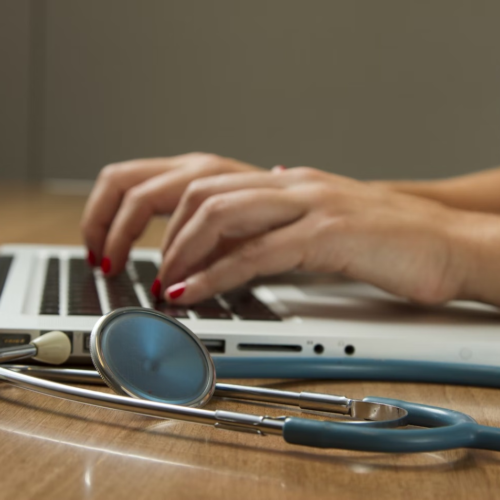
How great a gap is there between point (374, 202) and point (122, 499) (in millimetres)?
455

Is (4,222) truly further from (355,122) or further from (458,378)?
(355,122)

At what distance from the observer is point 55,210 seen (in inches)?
74.5

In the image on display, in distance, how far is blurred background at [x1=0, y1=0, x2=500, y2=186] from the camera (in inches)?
138

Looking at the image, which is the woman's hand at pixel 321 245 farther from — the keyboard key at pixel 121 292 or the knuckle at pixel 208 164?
the knuckle at pixel 208 164

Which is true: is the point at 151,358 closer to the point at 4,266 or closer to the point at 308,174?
the point at 308,174

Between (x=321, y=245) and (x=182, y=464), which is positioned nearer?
(x=182, y=464)

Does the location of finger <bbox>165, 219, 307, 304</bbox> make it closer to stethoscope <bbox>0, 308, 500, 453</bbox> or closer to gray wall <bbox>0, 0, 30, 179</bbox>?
stethoscope <bbox>0, 308, 500, 453</bbox>

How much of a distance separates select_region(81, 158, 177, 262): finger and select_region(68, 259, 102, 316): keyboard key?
3 centimetres

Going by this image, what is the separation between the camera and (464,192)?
106cm

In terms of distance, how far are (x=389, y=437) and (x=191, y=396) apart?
11 centimetres

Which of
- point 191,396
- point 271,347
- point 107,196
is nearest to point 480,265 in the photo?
point 271,347

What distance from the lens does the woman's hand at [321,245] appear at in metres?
0.64

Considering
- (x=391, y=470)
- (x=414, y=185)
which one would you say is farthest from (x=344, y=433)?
(x=414, y=185)

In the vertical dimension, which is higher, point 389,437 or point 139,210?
point 389,437
